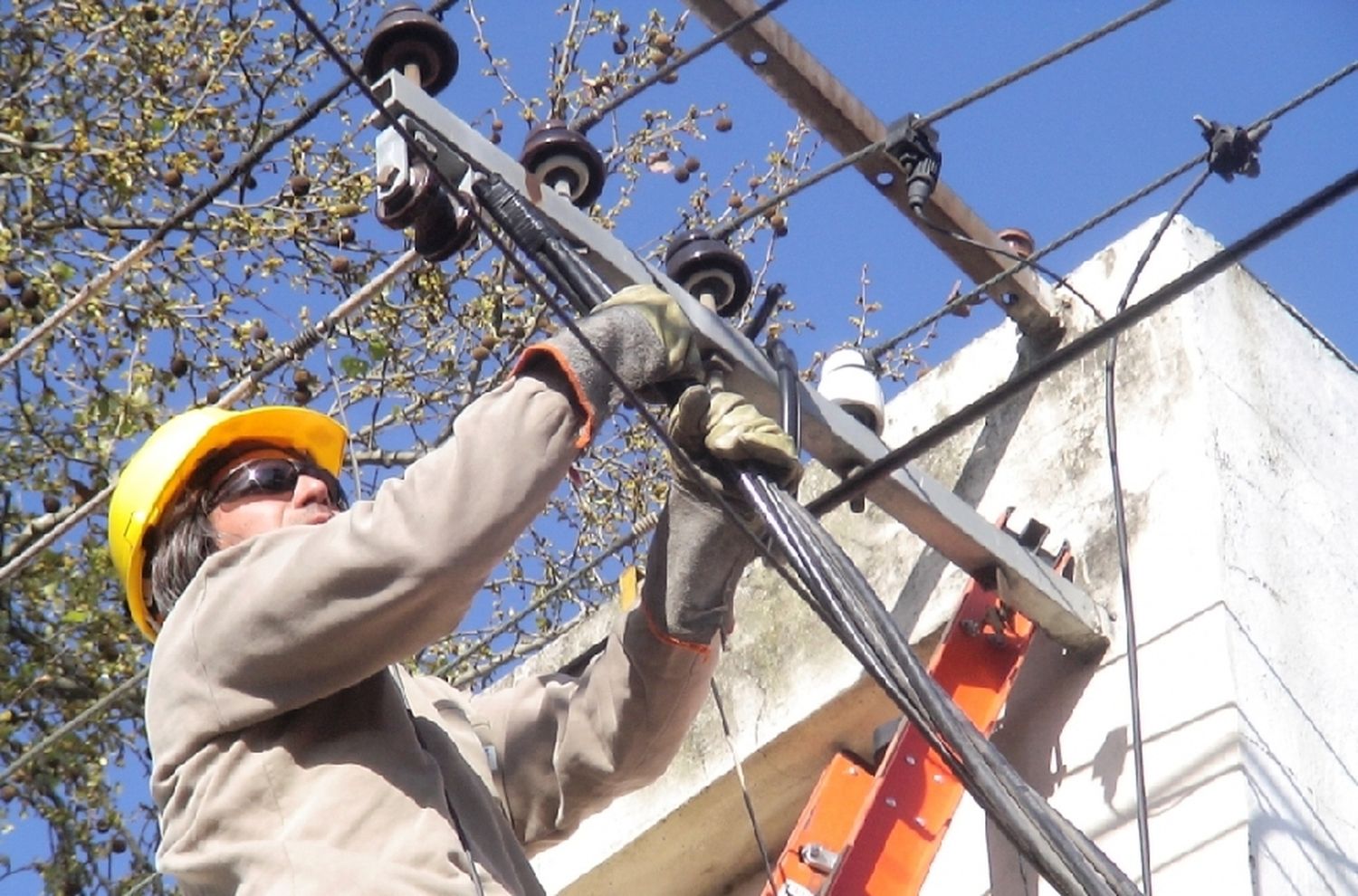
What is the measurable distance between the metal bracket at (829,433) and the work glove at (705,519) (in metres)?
0.48

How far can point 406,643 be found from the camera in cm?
356

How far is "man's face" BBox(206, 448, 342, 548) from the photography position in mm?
4117

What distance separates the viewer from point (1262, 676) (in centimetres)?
459

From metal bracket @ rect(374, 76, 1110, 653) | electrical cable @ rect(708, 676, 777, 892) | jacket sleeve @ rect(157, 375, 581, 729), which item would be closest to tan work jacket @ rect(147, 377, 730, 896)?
jacket sleeve @ rect(157, 375, 581, 729)

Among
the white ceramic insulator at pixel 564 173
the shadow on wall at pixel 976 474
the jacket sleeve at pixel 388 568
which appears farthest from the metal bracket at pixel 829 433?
the jacket sleeve at pixel 388 568

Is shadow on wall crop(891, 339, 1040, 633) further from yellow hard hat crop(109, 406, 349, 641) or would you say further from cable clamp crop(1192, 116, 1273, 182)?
yellow hard hat crop(109, 406, 349, 641)

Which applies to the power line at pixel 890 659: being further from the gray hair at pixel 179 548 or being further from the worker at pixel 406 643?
the gray hair at pixel 179 548

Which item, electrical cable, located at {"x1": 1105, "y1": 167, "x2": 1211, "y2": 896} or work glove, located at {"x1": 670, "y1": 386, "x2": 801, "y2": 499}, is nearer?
work glove, located at {"x1": 670, "y1": 386, "x2": 801, "y2": 499}

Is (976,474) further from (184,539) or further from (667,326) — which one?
(184,539)

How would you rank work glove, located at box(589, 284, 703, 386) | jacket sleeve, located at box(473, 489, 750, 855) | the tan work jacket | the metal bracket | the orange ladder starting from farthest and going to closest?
the orange ladder
the metal bracket
jacket sleeve, located at box(473, 489, 750, 855)
work glove, located at box(589, 284, 703, 386)
the tan work jacket

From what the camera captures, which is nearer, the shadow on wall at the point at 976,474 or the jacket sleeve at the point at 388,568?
the jacket sleeve at the point at 388,568

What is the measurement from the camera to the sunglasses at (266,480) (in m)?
4.16

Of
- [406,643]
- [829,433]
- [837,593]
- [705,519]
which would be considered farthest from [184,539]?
[837,593]

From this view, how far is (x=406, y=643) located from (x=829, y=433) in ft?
4.25
